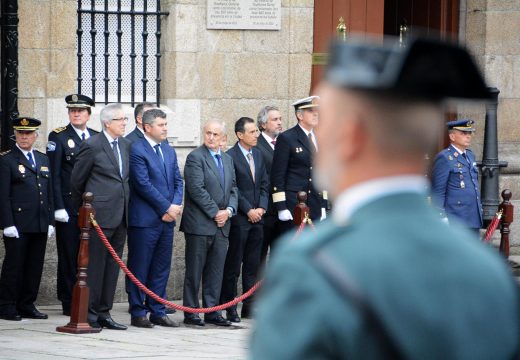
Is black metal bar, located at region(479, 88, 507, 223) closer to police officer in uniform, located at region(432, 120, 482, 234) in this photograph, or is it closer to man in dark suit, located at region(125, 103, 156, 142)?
police officer in uniform, located at region(432, 120, 482, 234)

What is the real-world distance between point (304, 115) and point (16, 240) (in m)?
2.90

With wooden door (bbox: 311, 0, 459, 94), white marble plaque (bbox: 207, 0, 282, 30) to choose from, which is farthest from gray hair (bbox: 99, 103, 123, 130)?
wooden door (bbox: 311, 0, 459, 94)

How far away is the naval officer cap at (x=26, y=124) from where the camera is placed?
10.6 m

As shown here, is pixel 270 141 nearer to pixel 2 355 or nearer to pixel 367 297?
pixel 2 355

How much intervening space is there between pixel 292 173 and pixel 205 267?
1265 millimetres

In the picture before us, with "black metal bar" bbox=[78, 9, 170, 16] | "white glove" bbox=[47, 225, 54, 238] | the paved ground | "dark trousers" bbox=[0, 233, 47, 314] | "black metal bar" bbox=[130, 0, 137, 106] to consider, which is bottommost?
the paved ground

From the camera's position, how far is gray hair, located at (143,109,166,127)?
34.1 feet

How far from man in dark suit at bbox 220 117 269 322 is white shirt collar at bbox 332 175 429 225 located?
8.87m

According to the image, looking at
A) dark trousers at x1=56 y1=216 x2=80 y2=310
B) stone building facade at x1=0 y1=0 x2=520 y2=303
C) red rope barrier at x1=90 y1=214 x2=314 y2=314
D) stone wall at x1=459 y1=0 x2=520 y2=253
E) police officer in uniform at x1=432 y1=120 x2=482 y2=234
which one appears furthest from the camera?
stone wall at x1=459 y1=0 x2=520 y2=253

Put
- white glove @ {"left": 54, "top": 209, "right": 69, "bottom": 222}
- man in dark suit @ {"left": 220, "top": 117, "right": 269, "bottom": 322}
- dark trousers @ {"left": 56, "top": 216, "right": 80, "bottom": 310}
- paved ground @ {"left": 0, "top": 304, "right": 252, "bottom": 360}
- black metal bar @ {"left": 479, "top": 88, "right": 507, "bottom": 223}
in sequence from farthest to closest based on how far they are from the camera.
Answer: black metal bar @ {"left": 479, "top": 88, "right": 507, "bottom": 223} → man in dark suit @ {"left": 220, "top": 117, "right": 269, "bottom": 322} → dark trousers @ {"left": 56, "top": 216, "right": 80, "bottom": 310} → white glove @ {"left": 54, "top": 209, "right": 69, "bottom": 222} → paved ground @ {"left": 0, "top": 304, "right": 252, "bottom": 360}

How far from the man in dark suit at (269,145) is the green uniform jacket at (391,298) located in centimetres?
936

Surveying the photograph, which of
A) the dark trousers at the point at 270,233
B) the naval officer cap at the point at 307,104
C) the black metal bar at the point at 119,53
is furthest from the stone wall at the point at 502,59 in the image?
the black metal bar at the point at 119,53

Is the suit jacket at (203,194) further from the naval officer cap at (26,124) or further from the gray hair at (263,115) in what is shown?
the naval officer cap at (26,124)

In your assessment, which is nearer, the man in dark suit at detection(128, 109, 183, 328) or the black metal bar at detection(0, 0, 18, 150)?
the man in dark suit at detection(128, 109, 183, 328)
